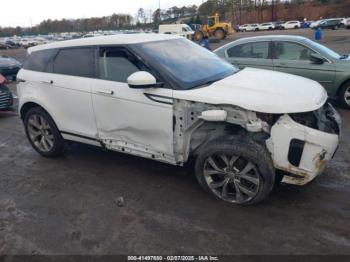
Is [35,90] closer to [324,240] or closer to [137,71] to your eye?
[137,71]

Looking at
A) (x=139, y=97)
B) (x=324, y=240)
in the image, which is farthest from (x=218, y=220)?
(x=139, y=97)

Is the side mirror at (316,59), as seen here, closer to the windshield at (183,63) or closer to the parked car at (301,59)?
the parked car at (301,59)

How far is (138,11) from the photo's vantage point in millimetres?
107312

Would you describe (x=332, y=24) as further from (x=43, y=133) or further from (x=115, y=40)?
(x=43, y=133)

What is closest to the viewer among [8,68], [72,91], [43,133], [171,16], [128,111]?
[128,111]

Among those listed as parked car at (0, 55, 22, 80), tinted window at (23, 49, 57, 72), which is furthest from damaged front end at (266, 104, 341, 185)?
parked car at (0, 55, 22, 80)

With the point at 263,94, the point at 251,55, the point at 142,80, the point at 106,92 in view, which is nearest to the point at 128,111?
the point at 106,92

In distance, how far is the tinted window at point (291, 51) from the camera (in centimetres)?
698

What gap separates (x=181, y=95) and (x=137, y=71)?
2.30 feet

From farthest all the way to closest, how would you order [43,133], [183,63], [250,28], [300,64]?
[250,28] < [300,64] < [43,133] < [183,63]

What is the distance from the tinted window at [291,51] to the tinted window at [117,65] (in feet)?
14.0

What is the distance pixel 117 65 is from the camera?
13.6 feet

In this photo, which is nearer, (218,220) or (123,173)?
(218,220)

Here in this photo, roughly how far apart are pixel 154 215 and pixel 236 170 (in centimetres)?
96
